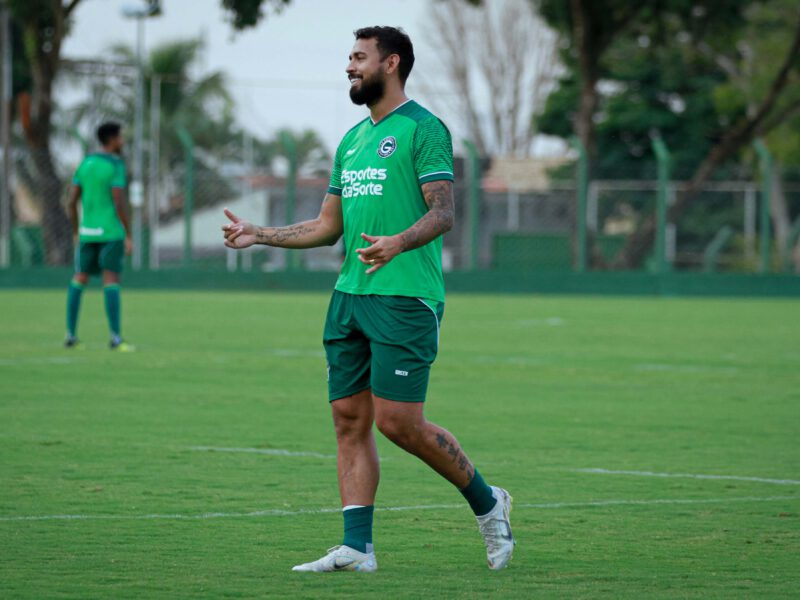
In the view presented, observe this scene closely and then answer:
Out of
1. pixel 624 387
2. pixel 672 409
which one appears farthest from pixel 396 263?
pixel 624 387

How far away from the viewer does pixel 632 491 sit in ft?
25.9

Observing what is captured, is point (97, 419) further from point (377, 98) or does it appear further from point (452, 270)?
point (452, 270)

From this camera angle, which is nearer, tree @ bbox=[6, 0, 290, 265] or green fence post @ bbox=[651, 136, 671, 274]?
green fence post @ bbox=[651, 136, 671, 274]

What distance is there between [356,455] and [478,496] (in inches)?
19.8

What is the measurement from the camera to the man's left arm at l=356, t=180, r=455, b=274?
5.73 meters

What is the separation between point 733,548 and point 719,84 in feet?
158

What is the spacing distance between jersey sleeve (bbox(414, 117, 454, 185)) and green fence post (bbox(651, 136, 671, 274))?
23954 millimetres

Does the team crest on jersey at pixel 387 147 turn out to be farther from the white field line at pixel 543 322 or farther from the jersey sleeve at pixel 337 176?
the white field line at pixel 543 322

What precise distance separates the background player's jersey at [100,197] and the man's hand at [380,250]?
1024 cm

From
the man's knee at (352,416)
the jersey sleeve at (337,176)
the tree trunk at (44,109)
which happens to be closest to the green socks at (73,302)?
the jersey sleeve at (337,176)

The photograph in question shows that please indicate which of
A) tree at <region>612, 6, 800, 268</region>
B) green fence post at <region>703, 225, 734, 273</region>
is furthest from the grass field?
green fence post at <region>703, 225, 734, 273</region>

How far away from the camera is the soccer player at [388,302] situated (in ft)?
19.5

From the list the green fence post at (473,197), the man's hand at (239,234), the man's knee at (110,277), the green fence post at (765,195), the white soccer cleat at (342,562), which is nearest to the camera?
the white soccer cleat at (342,562)

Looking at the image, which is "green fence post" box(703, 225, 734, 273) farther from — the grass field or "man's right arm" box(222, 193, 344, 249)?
"man's right arm" box(222, 193, 344, 249)
